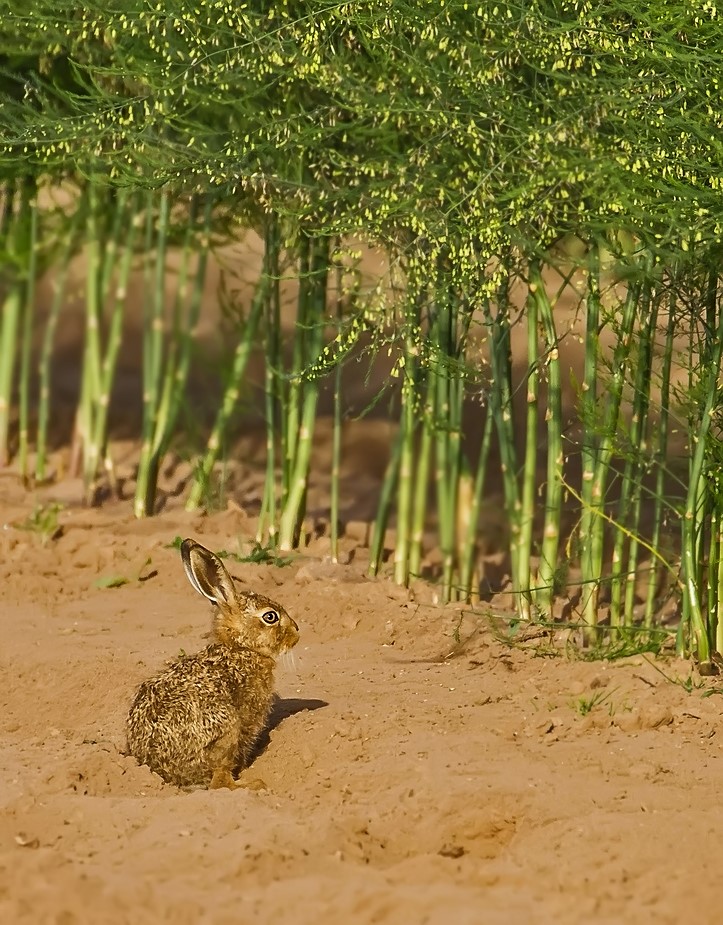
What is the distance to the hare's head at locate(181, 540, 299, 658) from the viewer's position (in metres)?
6.73

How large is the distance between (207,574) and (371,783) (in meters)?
1.18

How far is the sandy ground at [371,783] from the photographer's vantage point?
16.4 ft

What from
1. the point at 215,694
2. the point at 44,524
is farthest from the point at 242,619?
the point at 44,524

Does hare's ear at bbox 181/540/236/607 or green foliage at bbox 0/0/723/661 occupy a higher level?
green foliage at bbox 0/0/723/661

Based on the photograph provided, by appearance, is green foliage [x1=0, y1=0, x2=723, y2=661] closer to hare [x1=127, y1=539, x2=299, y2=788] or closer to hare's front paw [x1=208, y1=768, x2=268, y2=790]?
hare [x1=127, y1=539, x2=299, y2=788]

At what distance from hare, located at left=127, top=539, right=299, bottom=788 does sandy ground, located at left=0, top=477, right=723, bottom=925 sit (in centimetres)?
14

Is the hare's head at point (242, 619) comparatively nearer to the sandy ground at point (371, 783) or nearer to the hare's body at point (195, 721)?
the hare's body at point (195, 721)

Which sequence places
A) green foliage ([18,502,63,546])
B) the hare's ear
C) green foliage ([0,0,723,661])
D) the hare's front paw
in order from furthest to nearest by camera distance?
green foliage ([18,502,63,546]), green foliage ([0,0,723,661]), the hare's ear, the hare's front paw

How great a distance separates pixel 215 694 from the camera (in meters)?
6.36

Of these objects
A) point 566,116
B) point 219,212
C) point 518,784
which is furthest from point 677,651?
point 219,212

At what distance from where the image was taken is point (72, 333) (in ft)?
61.8

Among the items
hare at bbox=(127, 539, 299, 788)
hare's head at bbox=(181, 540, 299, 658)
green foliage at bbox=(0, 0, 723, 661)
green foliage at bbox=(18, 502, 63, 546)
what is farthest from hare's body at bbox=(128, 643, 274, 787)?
green foliage at bbox=(18, 502, 63, 546)

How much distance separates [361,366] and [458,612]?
8.05 meters

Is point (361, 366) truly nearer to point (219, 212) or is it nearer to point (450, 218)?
point (219, 212)
